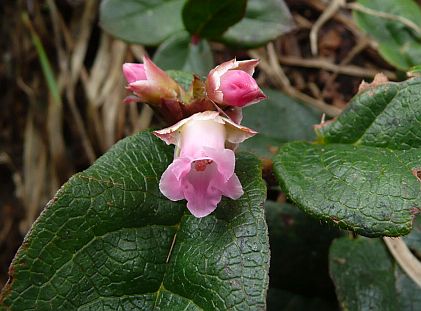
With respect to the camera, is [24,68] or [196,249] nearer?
[196,249]

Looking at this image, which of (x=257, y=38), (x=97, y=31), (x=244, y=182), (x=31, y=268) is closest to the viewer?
(x=31, y=268)

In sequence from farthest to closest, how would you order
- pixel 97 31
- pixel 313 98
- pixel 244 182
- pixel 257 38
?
pixel 97 31 → pixel 313 98 → pixel 257 38 → pixel 244 182

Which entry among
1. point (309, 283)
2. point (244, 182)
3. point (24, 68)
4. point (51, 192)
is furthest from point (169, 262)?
point (24, 68)

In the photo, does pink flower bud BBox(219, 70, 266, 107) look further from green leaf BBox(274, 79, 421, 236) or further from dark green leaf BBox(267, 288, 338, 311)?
dark green leaf BBox(267, 288, 338, 311)

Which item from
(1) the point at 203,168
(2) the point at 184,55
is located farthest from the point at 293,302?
(2) the point at 184,55

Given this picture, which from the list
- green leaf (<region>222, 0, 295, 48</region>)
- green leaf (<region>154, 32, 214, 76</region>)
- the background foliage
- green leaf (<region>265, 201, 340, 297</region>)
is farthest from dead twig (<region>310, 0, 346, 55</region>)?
green leaf (<region>265, 201, 340, 297</region>)

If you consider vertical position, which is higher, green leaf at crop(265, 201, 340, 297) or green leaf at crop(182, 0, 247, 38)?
green leaf at crop(182, 0, 247, 38)

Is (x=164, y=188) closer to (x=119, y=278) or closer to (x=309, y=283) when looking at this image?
(x=119, y=278)
